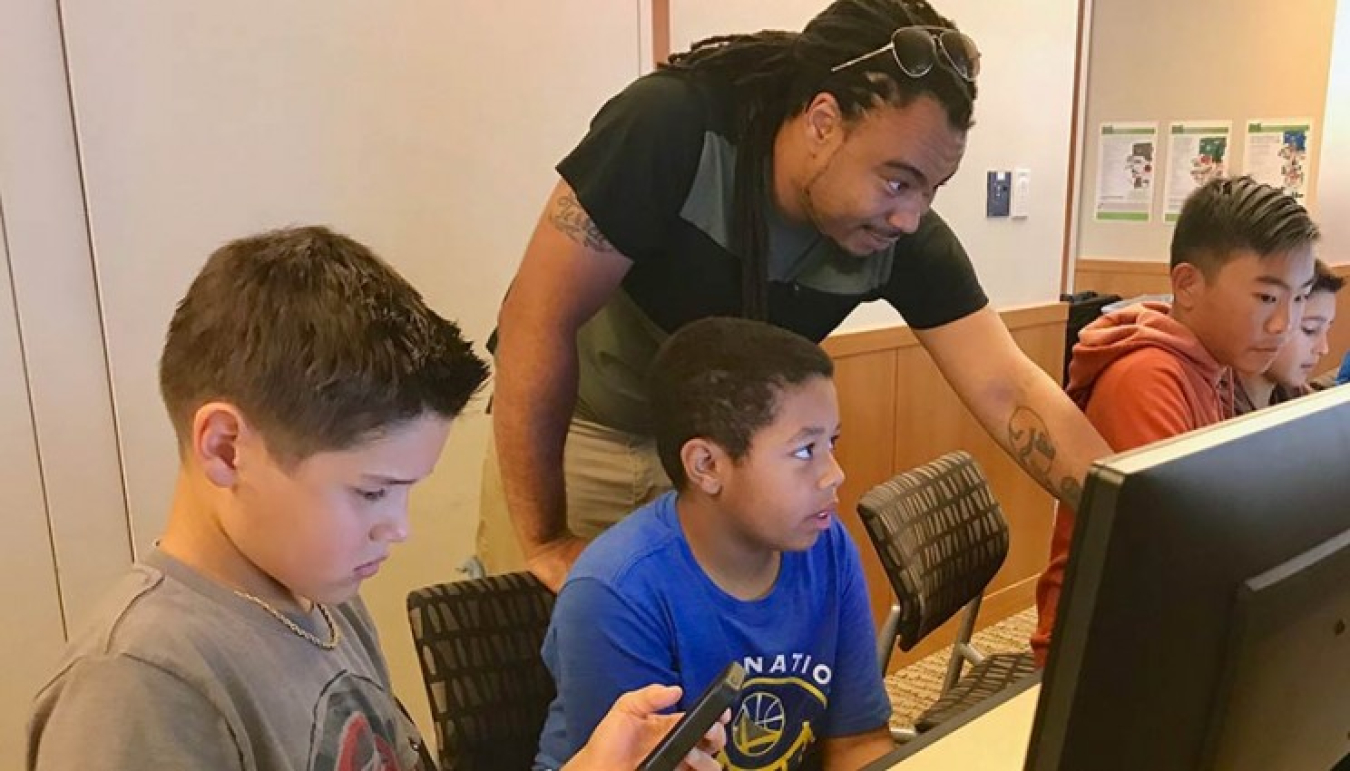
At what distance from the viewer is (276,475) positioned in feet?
2.46

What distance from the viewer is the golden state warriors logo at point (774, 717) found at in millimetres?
1188

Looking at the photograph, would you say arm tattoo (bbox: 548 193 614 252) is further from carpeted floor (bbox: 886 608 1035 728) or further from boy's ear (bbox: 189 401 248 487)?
carpeted floor (bbox: 886 608 1035 728)

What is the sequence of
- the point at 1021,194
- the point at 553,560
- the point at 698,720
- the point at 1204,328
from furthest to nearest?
1. the point at 1021,194
2. the point at 1204,328
3. the point at 553,560
4. the point at 698,720

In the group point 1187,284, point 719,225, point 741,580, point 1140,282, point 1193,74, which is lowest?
point 1140,282

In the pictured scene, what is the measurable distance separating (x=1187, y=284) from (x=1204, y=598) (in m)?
1.25

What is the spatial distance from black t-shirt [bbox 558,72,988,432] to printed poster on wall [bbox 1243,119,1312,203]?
3.19 m

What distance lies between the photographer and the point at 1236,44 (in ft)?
13.5

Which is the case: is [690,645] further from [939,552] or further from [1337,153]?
[1337,153]

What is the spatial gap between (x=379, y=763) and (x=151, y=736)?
250mm

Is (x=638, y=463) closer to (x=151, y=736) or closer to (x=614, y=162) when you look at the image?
(x=614, y=162)

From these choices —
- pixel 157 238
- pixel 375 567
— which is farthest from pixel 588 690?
pixel 157 238

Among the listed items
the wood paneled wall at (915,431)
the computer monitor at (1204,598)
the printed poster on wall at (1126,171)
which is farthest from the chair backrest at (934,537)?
the printed poster on wall at (1126,171)

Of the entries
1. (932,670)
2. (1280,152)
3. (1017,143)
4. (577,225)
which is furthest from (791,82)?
(1280,152)

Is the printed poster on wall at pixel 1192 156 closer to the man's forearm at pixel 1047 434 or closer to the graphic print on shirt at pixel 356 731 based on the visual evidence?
the man's forearm at pixel 1047 434
